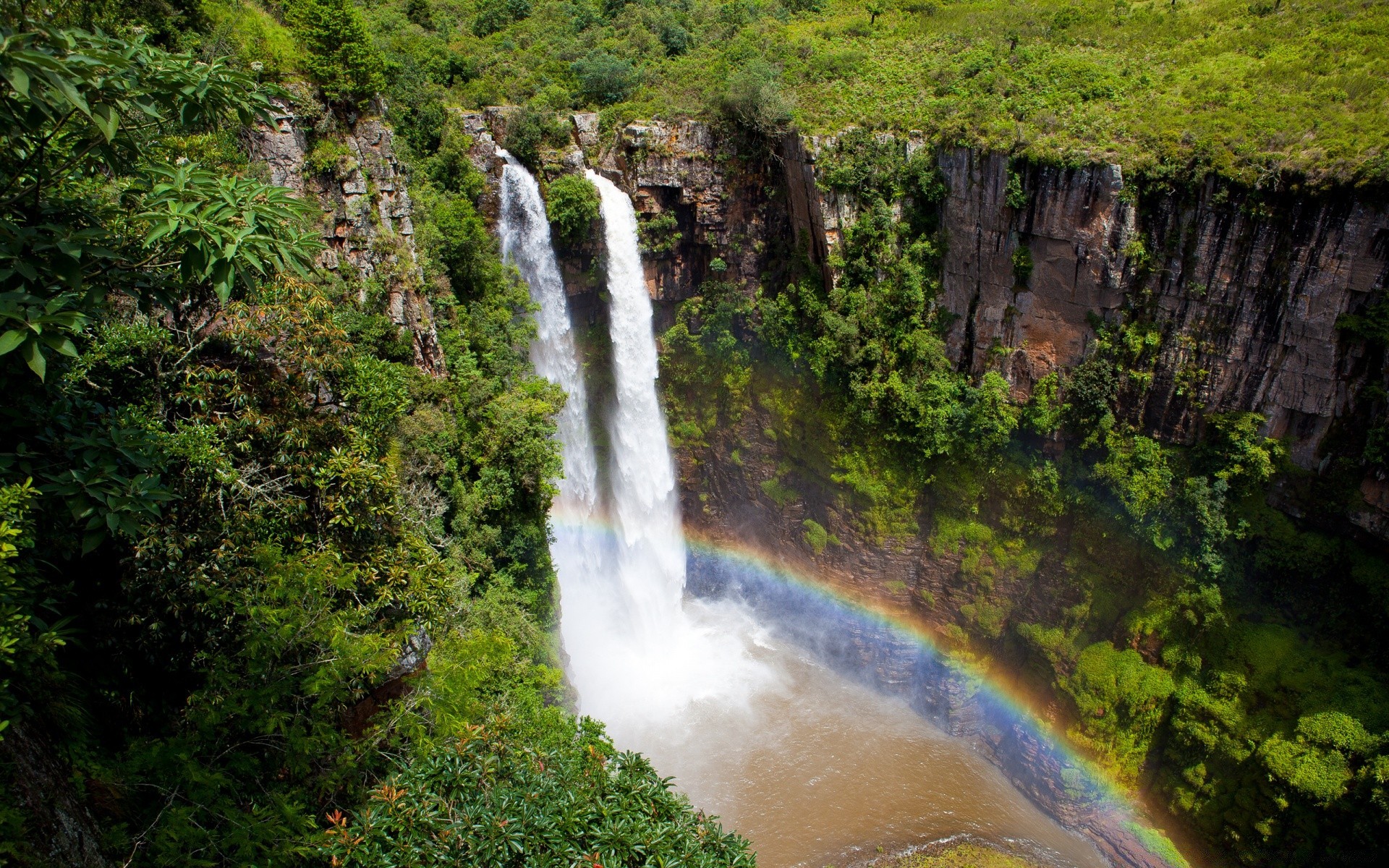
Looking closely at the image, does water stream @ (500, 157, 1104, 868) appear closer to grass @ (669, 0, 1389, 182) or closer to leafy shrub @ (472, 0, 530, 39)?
grass @ (669, 0, 1389, 182)

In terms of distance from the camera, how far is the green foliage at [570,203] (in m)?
22.0

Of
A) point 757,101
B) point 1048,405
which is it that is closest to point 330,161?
point 757,101

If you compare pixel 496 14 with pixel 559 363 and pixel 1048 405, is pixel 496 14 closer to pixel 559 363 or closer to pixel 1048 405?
pixel 559 363

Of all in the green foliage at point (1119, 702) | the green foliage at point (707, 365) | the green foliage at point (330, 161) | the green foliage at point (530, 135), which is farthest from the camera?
the green foliage at point (707, 365)

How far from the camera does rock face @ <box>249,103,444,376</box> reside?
577 inches

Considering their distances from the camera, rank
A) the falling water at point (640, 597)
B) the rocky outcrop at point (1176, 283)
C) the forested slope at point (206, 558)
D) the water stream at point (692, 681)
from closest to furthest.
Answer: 1. the forested slope at point (206, 558)
2. the rocky outcrop at point (1176, 283)
3. the water stream at point (692, 681)
4. the falling water at point (640, 597)

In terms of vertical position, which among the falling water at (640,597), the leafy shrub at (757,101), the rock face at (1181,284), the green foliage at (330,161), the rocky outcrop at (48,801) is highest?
the leafy shrub at (757,101)

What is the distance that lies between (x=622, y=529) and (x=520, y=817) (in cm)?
1852

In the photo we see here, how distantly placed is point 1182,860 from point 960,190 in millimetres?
18269

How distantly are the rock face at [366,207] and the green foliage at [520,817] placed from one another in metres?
10.7

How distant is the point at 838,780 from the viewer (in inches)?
787

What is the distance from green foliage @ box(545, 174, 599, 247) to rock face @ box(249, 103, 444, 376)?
5.46m

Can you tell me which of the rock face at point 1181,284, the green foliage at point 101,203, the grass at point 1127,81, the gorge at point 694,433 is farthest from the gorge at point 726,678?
the green foliage at point 101,203

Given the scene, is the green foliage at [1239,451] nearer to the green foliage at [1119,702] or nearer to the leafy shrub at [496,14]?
the green foliage at [1119,702]
